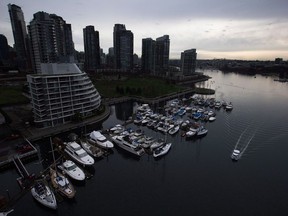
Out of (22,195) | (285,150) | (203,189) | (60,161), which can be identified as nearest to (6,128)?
(60,161)

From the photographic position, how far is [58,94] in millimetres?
66812

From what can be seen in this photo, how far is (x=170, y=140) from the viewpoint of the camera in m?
66.4

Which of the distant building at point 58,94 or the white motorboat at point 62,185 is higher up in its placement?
the distant building at point 58,94

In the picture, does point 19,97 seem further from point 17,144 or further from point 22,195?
point 22,195

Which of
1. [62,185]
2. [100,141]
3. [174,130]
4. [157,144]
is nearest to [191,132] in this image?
[174,130]

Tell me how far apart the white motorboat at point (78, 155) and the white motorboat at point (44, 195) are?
11.4 metres

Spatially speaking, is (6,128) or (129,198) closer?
(129,198)

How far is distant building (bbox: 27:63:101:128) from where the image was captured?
62.7 meters

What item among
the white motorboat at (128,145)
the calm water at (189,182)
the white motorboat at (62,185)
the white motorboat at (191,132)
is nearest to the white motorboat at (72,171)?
the white motorboat at (62,185)

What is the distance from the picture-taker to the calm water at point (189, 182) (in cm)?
3662

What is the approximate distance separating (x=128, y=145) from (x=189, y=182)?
22.5 meters

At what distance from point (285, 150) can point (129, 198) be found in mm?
56236

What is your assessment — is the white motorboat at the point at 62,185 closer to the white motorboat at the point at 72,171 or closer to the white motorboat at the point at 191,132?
the white motorboat at the point at 72,171

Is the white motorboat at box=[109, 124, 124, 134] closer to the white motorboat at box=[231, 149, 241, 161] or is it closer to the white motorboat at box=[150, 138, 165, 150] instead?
the white motorboat at box=[150, 138, 165, 150]
